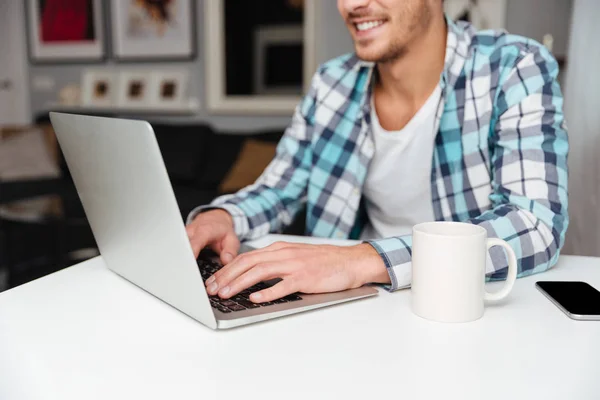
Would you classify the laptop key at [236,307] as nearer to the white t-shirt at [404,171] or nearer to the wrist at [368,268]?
the wrist at [368,268]

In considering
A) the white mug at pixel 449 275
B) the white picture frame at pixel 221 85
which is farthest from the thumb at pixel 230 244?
the white picture frame at pixel 221 85

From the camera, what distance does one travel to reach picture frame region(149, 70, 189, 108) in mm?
3973

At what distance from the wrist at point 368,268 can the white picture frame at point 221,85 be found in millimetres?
2915

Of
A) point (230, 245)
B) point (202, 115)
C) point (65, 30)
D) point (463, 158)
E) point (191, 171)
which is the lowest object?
point (191, 171)

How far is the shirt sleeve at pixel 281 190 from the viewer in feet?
3.75

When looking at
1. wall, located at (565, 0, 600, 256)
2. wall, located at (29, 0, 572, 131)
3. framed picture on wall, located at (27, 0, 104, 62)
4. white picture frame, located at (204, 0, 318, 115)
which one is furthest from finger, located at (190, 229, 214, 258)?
framed picture on wall, located at (27, 0, 104, 62)

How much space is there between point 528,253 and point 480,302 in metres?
0.22

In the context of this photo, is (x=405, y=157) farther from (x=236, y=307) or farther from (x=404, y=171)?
(x=236, y=307)

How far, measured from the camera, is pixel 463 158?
1.22 metres

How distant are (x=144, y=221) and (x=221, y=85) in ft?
10.7

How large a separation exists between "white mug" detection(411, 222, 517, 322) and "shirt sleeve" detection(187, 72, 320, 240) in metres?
0.49

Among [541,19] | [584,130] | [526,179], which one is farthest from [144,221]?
[541,19]

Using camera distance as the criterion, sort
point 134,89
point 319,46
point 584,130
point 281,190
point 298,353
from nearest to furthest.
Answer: point 298,353, point 281,190, point 584,130, point 319,46, point 134,89

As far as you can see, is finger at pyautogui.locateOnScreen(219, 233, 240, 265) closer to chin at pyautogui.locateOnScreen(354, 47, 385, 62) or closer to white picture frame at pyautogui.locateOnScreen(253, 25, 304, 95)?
→ chin at pyautogui.locateOnScreen(354, 47, 385, 62)
